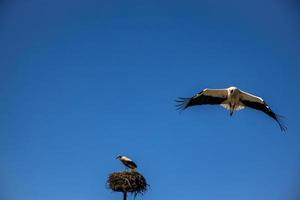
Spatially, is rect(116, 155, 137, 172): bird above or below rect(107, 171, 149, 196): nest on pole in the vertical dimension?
above

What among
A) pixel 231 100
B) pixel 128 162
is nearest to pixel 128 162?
pixel 128 162

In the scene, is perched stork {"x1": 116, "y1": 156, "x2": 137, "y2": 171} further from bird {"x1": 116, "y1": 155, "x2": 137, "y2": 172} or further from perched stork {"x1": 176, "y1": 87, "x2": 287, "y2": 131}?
perched stork {"x1": 176, "y1": 87, "x2": 287, "y2": 131}

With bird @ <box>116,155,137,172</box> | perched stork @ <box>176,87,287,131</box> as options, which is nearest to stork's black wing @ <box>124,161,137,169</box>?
bird @ <box>116,155,137,172</box>

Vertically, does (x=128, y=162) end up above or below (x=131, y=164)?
above

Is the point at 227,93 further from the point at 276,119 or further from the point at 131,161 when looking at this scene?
the point at 131,161

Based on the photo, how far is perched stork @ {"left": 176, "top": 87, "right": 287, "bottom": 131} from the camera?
18.3 metres

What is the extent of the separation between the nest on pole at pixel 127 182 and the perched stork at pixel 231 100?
12.4 ft

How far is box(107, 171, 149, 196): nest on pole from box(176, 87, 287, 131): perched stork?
3795mm

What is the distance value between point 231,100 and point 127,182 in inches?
200

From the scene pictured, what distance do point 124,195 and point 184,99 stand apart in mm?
4824

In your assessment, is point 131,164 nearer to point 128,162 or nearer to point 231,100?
point 128,162

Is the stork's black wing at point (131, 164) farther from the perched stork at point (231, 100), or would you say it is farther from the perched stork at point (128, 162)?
the perched stork at point (231, 100)

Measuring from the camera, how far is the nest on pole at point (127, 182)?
63.7ft

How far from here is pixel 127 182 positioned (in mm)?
19406
